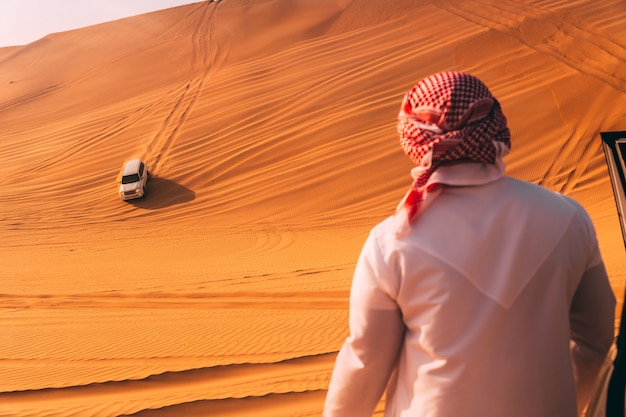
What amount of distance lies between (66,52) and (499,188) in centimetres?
3772

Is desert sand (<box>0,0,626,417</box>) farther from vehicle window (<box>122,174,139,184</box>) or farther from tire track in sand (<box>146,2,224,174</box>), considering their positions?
vehicle window (<box>122,174,139,184</box>)

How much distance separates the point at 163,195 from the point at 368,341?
16.0 metres

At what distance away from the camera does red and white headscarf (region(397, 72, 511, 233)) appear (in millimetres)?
1654

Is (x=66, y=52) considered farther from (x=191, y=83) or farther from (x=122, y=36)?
(x=191, y=83)

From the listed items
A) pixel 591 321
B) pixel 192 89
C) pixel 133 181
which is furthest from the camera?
pixel 192 89

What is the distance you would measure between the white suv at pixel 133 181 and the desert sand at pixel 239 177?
13.9 inches

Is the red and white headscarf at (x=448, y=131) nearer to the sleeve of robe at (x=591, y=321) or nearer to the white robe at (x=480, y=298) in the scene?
the white robe at (x=480, y=298)

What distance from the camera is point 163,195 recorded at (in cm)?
1717

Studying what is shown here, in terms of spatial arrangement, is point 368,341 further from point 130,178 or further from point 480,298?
point 130,178

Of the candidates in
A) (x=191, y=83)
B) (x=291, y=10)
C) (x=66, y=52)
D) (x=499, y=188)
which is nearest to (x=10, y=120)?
(x=191, y=83)

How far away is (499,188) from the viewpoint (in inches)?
67.5

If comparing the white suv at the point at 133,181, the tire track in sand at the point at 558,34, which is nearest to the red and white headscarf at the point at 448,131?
the white suv at the point at 133,181

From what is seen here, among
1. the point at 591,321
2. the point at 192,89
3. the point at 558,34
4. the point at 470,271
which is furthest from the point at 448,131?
the point at 192,89

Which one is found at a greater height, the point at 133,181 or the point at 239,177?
the point at 133,181
